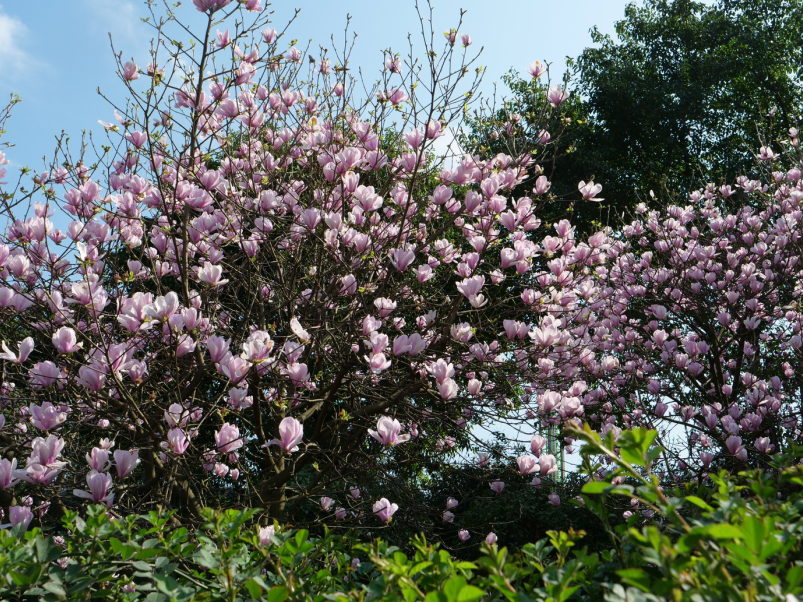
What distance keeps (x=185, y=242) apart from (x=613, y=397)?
5203 mm

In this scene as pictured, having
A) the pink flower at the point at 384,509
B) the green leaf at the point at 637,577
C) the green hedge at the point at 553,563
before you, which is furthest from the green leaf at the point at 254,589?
the pink flower at the point at 384,509

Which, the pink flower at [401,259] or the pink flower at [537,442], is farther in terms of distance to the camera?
the pink flower at [537,442]

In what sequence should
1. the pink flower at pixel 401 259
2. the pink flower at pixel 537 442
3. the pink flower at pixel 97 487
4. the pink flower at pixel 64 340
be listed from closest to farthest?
the pink flower at pixel 97 487, the pink flower at pixel 64 340, the pink flower at pixel 401 259, the pink flower at pixel 537 442

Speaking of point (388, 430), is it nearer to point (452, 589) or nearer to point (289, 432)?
point (289, 432)

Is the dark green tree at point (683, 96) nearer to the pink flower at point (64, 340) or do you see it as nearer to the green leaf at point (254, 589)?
the pink flower at point (64, 340)

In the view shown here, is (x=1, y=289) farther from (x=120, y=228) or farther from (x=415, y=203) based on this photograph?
(x=415, y=203)

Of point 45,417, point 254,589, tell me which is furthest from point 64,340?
point 254,589

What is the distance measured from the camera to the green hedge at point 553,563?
1049mm

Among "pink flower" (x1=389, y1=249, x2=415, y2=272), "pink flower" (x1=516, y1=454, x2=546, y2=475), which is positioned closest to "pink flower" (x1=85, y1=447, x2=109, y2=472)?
"pink flower" (x1=389, y1=249, x2=415, y2=272)

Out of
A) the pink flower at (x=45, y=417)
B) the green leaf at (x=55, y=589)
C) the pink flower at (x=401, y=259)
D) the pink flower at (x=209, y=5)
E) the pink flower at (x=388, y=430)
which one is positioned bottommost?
the green leaf at (x=55, y=589)

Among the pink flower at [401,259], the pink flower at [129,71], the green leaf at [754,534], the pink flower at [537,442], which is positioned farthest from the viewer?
the pink flower at [129,71]

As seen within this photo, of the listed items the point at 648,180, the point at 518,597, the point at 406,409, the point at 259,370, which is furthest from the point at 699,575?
the point at 648,180

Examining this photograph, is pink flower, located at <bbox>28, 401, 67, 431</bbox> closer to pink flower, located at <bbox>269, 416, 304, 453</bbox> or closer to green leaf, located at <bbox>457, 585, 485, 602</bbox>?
pink flower, located at <bbox>269, 416, 304, 453</bbox>

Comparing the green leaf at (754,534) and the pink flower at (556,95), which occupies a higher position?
the pink flower at (556,95)
